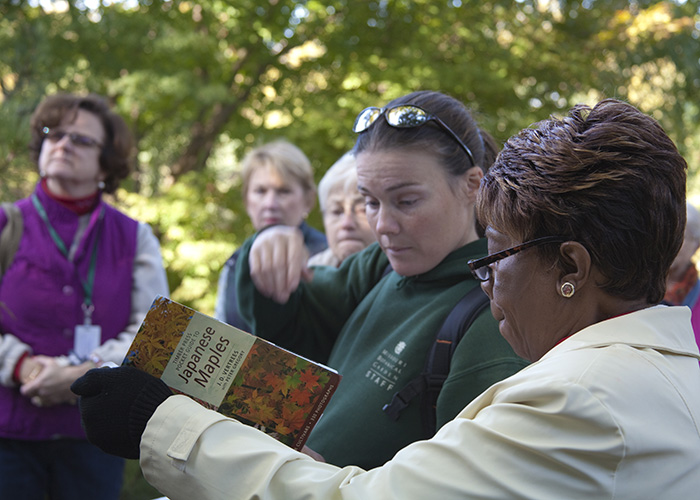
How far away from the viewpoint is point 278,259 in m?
2.12

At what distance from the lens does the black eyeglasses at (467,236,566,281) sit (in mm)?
1382

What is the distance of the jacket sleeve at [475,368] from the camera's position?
1.65m

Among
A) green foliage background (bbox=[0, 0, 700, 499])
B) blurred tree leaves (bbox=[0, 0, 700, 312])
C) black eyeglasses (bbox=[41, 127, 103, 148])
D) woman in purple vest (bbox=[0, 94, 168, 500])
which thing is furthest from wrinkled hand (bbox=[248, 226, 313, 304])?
green foliage background (bbox=[0, 0, 700, 499])

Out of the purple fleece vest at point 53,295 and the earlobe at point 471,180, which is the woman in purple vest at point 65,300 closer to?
the purple fleece vest at point 53,295

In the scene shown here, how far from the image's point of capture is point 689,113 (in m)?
9.29

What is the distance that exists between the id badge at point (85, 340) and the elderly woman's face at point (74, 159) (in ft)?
2.28

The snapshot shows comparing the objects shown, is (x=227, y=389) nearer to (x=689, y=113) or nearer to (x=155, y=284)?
(x=155, y=284)

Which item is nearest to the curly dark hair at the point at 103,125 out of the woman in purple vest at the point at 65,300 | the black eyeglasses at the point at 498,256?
the woman in purple vest at the point at 65,300

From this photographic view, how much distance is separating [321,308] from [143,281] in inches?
51.6

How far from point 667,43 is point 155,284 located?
683 centimetres

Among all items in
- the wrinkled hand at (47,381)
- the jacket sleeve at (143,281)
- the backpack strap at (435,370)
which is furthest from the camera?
the jacket sleeve at (143,281)

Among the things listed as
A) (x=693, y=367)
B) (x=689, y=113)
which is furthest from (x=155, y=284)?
(x=689, y=113)

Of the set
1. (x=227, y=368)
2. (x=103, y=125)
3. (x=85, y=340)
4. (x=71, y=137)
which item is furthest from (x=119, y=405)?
(x=103, y=125)

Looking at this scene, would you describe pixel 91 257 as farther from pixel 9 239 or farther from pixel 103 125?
pixel 103 125
